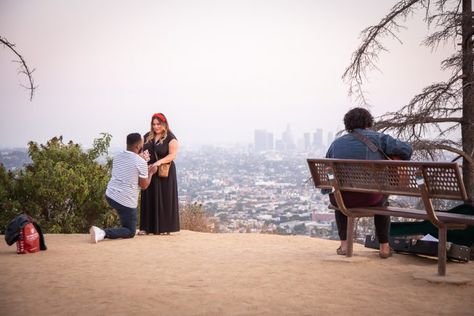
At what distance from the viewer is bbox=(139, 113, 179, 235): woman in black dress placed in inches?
452

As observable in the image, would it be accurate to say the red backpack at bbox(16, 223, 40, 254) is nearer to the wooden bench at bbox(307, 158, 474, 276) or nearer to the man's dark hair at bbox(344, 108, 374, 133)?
the wooden bench at bbox(307, 158, 474, 276)

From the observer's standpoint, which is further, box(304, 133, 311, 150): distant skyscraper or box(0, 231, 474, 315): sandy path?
box(304, 133, 311, 150): distant skyscraper

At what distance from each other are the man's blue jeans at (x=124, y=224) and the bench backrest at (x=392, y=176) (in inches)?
145

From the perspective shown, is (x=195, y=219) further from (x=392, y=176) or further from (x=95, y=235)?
(x=392, y=176)

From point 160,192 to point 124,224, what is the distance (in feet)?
2.77

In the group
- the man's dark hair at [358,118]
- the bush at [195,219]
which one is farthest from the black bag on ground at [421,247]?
the bush at [195,219]

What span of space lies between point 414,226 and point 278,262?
2.39 meters

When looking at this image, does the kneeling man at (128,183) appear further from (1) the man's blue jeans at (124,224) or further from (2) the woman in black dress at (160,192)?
(2) the woman in black dress at (160,192)

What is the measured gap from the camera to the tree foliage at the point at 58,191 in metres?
13.9

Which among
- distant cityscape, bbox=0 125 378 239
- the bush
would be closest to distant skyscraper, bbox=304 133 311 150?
distant cityscape, bbox=0 125 378 239

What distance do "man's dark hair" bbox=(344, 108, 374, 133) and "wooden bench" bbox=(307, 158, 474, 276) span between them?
623 millimetres

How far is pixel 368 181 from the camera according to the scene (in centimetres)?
772

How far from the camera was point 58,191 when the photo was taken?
1405cm

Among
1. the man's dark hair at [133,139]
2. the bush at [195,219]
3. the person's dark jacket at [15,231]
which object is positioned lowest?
the bush at [195,219]
